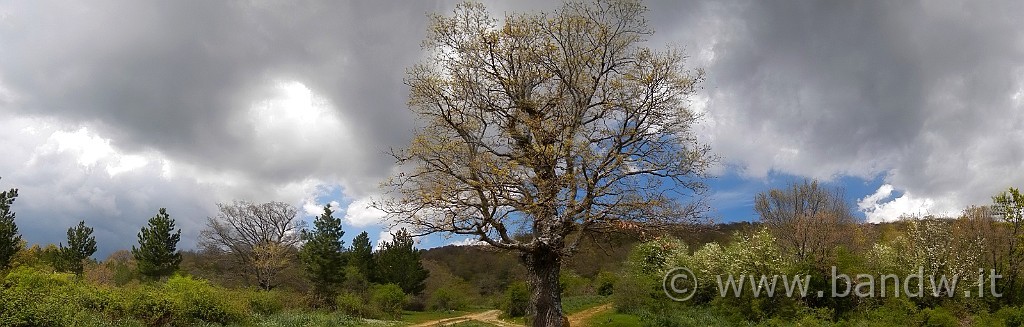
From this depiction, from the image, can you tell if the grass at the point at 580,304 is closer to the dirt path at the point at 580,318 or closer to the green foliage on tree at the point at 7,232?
the dirt path at the point at 580,318

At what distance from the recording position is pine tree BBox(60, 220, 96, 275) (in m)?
48.2

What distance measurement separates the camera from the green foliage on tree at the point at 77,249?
157 feet

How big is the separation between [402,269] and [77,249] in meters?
29.9

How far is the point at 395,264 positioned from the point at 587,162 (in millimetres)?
39790

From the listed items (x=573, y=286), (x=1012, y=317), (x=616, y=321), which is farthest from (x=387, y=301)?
(x=1012, y=317)

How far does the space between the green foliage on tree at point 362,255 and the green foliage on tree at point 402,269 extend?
93 cm

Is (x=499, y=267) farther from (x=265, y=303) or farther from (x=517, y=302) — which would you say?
(x=265, y=303)

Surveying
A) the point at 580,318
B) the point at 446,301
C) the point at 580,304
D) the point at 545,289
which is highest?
the point at 545,289

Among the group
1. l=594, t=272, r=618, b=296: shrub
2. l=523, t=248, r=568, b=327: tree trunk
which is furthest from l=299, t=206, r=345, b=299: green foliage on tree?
l=523, t=248, r=568, b=327: tree trunk

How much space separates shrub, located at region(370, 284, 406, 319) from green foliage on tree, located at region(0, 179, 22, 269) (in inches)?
874

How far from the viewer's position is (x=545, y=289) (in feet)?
43.3

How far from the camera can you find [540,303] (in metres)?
13.1

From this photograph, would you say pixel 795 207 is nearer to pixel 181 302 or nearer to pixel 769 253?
pixel 769 253

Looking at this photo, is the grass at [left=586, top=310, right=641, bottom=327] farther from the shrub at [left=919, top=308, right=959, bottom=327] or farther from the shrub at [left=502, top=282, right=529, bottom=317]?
the shrub at [left=919, top=308, right=959, bottom=327]
